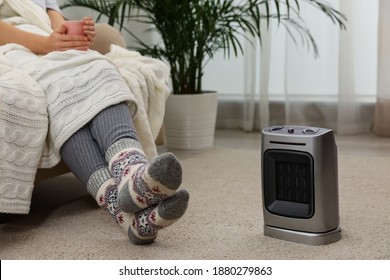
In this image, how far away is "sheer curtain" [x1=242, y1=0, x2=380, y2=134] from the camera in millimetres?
3025

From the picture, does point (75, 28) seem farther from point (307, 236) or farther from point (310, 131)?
point (307, 236)

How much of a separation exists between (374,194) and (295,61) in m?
1.30

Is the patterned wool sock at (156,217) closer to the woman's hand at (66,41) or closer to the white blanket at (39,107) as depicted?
the white blanket at (39,107)

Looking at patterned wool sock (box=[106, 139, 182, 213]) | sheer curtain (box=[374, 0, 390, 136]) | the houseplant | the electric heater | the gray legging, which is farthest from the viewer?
sheer curtain (box=[374, 0, 390, 136])

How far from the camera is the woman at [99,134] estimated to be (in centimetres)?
134

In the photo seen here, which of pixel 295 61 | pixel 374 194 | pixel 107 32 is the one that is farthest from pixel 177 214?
pixel 295 61

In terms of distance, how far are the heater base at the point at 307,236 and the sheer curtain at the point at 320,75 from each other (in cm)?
167

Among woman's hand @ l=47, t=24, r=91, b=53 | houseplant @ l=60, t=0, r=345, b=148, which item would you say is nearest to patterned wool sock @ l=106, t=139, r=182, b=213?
→ woman's hand @ l=47, t=24, r=91, b=53

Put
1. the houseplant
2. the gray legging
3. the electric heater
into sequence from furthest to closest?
the houseplant → the gray legging → the electric heater

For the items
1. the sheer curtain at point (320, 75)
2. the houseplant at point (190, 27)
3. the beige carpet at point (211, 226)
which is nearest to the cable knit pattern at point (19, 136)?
the beige carpet at point (211, 226)

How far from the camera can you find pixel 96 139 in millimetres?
1547

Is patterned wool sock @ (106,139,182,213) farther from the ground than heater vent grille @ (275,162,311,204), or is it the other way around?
patterned wool sock @ (106,139,182,213)

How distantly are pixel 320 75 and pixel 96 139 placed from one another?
1792mm

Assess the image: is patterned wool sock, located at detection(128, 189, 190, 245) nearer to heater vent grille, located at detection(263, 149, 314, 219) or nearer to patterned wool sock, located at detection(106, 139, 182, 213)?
patterned wool sock, located at detection(106, 139, 182, 213)
